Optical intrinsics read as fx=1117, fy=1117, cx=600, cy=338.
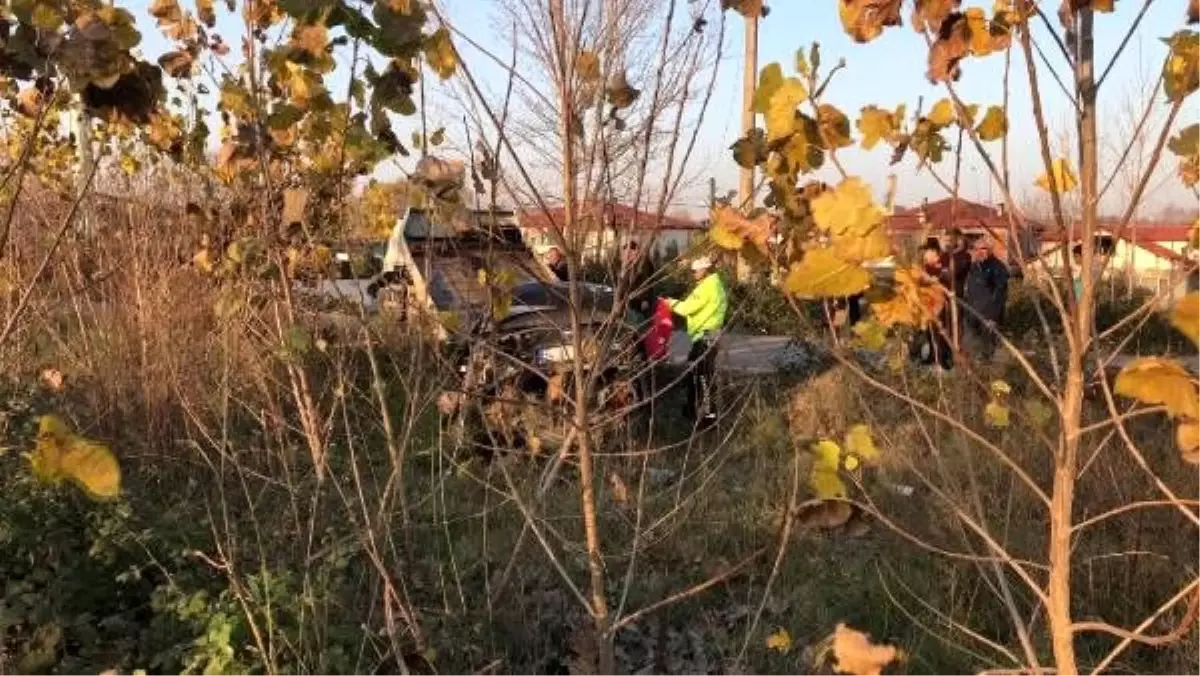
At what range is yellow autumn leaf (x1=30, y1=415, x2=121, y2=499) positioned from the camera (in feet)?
4.63

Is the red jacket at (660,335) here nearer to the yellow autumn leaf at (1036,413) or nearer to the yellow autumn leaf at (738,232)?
the yellow autumn leaf at (1036,413)

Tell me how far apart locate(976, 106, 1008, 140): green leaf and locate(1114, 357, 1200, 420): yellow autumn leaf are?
2.13ft

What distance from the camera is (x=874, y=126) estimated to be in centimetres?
197

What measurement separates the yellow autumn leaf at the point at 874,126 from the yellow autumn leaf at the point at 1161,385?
0.71 metres

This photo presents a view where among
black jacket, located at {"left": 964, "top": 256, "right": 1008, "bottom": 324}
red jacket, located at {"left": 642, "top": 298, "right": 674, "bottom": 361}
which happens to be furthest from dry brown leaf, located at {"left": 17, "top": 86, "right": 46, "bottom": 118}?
black jacket, located at {"left": 964, "top": 256, "right": 1008, "bottom": 324}

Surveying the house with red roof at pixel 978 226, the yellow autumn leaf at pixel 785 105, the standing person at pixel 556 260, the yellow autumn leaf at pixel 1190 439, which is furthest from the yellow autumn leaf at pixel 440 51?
the yellow autumn leaf at pixel 1190 439

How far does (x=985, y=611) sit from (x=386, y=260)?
264cm

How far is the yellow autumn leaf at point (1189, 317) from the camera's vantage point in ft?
4.59

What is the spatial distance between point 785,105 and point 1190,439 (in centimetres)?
78

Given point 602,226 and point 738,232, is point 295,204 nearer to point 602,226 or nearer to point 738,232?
point 602,226

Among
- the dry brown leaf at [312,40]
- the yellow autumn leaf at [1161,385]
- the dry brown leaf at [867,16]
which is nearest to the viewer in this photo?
the yellow autumn leaf at [1161,385]

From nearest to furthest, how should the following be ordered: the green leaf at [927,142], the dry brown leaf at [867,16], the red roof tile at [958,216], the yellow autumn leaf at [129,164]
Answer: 1. the dry brown leaf at [867,16]
2. the green leaf at [927,142]
3. the red roof tile at [958,216]
4. the yellow autumn leaf at [129,164]

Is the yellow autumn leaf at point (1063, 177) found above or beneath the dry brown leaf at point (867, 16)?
beneath

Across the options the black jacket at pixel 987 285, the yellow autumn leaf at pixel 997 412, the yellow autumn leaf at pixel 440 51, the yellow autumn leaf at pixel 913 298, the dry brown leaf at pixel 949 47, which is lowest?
the black jacket at pixel 987 285
